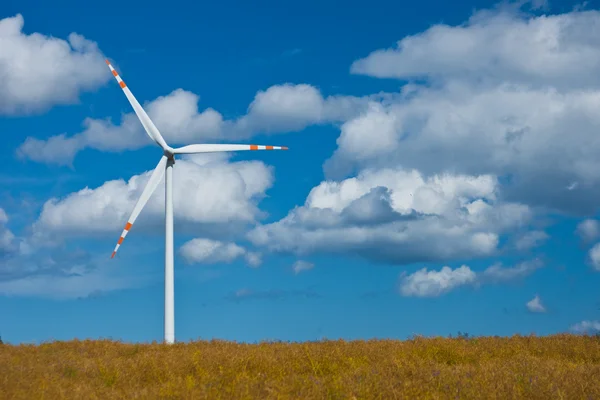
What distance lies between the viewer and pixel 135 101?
37.5m

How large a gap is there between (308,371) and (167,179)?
19375 millimetres

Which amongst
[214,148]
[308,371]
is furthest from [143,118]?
[308,371]

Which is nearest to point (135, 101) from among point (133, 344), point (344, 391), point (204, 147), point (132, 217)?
point (204, 147)

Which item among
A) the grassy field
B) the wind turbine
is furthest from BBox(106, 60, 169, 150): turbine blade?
the grassy field

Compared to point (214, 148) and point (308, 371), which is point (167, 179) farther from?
point (308, 371)

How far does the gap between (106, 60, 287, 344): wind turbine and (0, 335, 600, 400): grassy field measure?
302 inches

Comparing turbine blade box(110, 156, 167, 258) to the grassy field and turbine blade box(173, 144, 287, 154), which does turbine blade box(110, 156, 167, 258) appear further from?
the grassy field

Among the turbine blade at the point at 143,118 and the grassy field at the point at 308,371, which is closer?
the grassy field at the point at 308,371

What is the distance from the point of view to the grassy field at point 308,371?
1341 cm

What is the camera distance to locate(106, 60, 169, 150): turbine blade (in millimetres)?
36188

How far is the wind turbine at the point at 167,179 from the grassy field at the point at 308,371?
25.2 ft

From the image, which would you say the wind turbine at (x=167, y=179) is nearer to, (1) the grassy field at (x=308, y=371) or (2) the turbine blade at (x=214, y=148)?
(2) the turbine blade at (x=214, y=148)

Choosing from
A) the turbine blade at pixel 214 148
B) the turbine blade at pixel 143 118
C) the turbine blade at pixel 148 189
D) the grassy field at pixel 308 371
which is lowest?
the grassy field at pixel 308 371

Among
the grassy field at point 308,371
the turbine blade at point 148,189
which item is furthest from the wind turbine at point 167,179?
the grassy field at point 308,371
